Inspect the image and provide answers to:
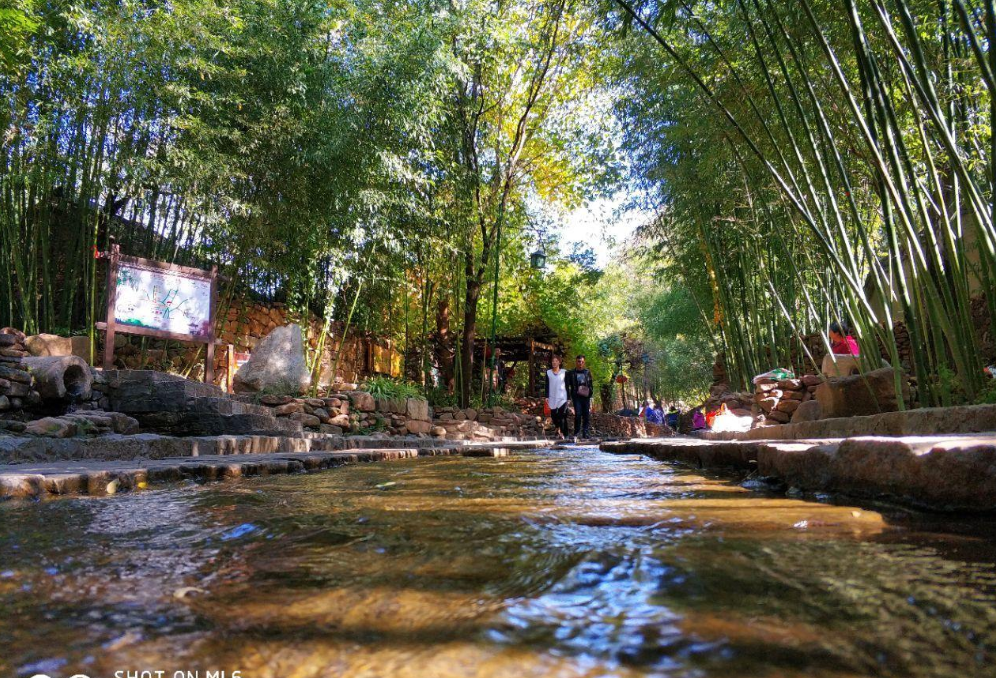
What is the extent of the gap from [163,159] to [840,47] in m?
7.73

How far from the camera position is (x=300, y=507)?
6.27ft

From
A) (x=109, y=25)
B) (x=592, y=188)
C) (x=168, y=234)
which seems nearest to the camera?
(x=109, y=25)

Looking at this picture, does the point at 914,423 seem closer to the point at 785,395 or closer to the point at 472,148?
the point at 785,395

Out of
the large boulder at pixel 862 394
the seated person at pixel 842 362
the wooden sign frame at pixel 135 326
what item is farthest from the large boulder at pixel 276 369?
the large boulder at pixel 862 394

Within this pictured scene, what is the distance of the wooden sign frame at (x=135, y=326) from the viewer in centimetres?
675

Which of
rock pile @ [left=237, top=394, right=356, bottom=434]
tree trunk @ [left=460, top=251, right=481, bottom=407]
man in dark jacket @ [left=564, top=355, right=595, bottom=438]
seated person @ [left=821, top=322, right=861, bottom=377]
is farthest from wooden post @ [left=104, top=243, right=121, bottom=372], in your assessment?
seated person @ [left=821, top=322, right=861, bottom=377]

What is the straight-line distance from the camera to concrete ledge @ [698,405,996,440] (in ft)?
7.77

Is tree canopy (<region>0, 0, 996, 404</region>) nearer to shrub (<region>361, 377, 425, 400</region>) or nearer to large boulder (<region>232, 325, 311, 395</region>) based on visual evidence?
large boulder (<region>232, 325, 311, 395</region>)

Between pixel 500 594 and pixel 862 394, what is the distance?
163 inches

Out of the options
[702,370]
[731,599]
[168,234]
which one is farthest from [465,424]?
[702,370]

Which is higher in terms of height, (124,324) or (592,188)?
(592,188)

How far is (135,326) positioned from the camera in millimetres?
7082

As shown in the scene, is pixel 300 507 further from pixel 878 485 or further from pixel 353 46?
pixel 353 46

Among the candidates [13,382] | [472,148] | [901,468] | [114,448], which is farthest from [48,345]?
[472,148]
